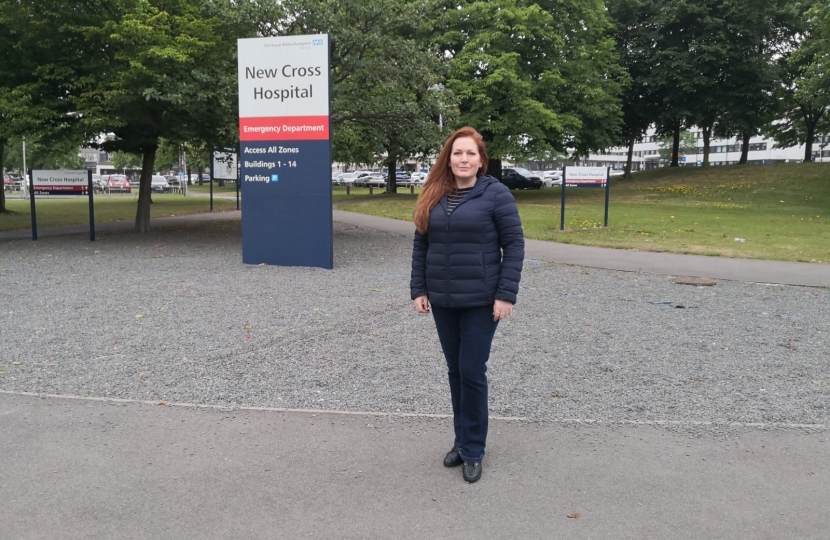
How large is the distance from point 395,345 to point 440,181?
119 inches

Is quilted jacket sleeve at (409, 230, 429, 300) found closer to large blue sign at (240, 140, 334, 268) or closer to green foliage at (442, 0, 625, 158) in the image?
large blue sign at (240, 140, 334, 268)

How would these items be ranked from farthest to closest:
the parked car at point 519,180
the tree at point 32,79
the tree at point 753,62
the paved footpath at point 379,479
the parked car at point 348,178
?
the parked car at point 348,178
the parked car at point 519,180
the tree at point 753,62
the tree at point 32,79
the paved footpath at point 379,479

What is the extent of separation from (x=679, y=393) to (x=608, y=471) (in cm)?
160

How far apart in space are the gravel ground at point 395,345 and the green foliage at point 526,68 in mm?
22593

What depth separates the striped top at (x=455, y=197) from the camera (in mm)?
3898

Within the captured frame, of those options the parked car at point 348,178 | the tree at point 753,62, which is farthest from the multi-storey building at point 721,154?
the tree at point 753,62

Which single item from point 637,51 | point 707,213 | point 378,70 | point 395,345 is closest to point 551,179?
point 637,51

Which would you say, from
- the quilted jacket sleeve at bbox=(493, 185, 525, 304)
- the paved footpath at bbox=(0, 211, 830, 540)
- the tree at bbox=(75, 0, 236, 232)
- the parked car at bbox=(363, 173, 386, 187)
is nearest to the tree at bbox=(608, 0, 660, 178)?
the parked car at bbox=(363, 173, 386, 187)

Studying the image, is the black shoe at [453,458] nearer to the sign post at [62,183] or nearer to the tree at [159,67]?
the tree at [159,67]

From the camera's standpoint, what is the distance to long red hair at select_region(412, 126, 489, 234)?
12.8 ft

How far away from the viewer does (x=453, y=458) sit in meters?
4.07

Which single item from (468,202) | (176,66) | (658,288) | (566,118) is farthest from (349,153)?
(468,202)

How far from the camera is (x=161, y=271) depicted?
11.7 meters

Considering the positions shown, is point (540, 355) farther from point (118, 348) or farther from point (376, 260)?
point (376, 260)
